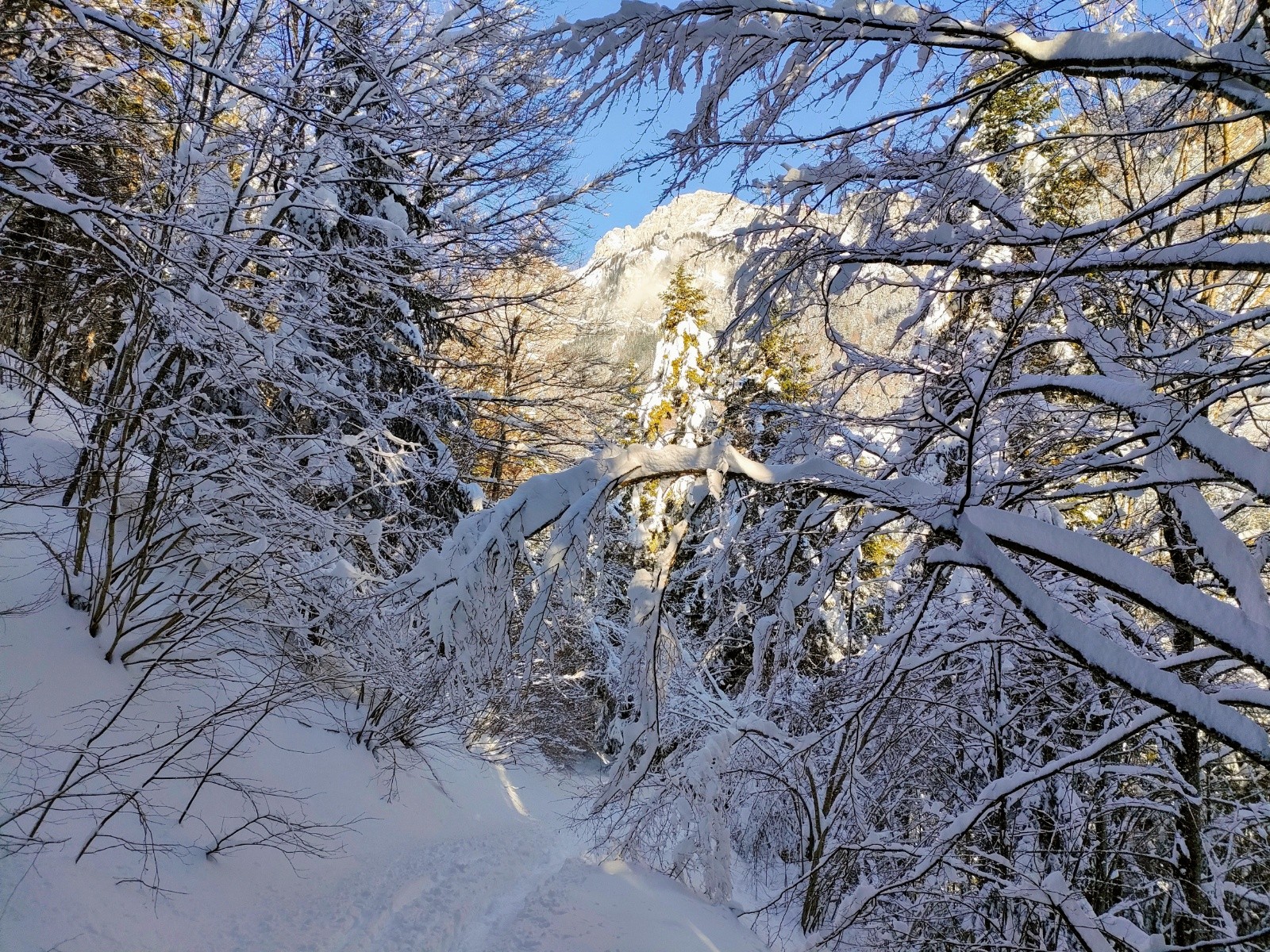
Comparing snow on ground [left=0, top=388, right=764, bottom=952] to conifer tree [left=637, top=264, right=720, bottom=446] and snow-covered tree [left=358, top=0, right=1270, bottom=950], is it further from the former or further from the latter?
conifer tree [left=637, top=264, right=720, bottom=446]

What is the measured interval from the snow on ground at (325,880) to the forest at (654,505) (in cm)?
5

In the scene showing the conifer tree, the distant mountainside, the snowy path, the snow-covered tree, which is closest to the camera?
the snow-covered tree

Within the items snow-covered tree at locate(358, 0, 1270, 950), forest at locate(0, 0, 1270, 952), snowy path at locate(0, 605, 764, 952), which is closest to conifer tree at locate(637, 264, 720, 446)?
forest at locate(0, 0, 1270, 952)

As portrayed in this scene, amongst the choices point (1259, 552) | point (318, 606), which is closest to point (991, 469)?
point (1259, 552)

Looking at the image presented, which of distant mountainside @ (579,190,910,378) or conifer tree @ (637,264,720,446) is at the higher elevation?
conifer tree @ (637,264,720,446)

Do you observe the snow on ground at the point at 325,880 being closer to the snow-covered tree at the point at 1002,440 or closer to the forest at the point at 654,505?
the forest at the point at 654,505

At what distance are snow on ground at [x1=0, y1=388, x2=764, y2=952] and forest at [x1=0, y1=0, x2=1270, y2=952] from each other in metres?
0.05

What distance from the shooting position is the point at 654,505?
4.30m

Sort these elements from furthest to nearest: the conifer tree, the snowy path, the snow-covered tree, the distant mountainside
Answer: the conifer tree < the snowy path < the distant mountainside < the snow-covered tree

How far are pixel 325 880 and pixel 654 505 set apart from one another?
504 centimetres

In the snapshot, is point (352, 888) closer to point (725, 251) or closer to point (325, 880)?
point (325, 880)

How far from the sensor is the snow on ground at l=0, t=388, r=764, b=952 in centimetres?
455

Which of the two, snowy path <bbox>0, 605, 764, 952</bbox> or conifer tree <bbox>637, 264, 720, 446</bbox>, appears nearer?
snowy path <bbox>0, 605, 764, 952</bbox>

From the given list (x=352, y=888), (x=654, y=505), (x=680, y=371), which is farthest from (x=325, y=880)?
(x=680, y=371)
